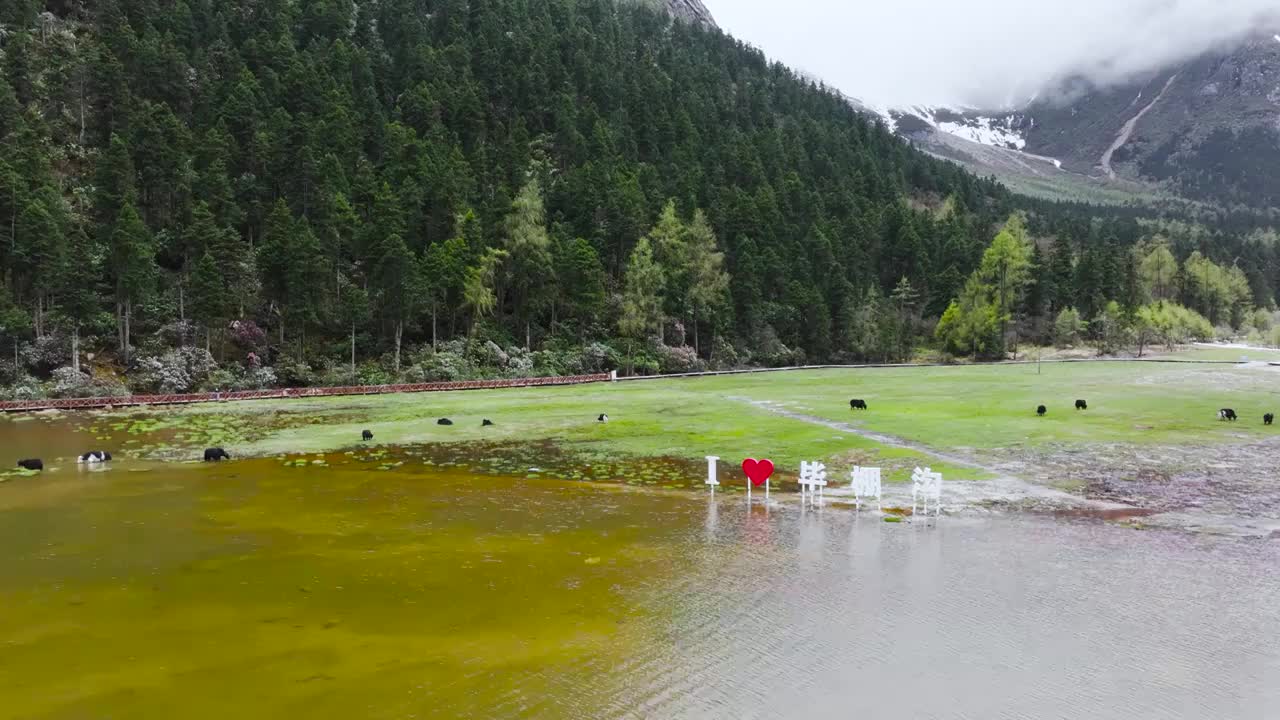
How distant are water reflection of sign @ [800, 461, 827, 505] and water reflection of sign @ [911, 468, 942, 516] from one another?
2.52m

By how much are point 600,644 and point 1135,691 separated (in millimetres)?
7649

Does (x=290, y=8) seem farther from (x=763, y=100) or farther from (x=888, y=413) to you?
(x=888, y=413)

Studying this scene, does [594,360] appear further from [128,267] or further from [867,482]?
[867,482]

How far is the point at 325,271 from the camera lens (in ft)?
265

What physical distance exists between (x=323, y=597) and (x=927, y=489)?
16039mm

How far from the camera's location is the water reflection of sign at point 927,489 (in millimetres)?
21484

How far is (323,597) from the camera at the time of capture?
14.9 metres

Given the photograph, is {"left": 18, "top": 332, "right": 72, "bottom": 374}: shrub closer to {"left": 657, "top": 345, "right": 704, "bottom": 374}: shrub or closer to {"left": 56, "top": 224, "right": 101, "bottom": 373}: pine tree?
{"left": 56, "top": 224, "right": 101, "bottom": 373}: pine tree

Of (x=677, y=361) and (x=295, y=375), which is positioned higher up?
(x=677, y=361)

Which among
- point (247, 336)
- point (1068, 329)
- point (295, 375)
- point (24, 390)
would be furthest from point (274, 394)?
point (1068, 329)

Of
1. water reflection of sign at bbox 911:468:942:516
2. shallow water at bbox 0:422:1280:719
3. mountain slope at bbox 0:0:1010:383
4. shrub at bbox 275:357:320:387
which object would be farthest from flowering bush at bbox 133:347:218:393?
water reflection of sign at bbox 911:468:942:516

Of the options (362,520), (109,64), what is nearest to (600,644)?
(362,520)

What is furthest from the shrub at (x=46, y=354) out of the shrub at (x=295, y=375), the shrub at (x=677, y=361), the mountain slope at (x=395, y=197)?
the shrub at (x=677, y=361)

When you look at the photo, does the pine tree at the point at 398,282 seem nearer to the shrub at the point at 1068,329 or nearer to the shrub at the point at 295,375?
the shrub at the point at 295,375
